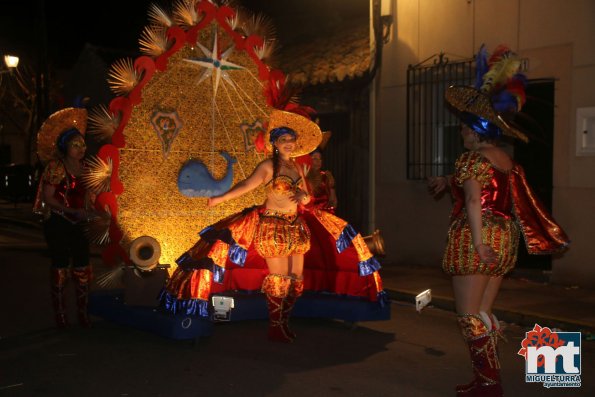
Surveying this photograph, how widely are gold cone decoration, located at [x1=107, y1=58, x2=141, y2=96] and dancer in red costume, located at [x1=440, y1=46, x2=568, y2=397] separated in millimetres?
3184

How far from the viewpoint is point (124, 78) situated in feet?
22.2

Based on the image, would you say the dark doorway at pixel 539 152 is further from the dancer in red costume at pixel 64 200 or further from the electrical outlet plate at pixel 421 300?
the dancer in red costume at pixel 64 200

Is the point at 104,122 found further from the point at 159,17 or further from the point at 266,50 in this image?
the point at 266,50

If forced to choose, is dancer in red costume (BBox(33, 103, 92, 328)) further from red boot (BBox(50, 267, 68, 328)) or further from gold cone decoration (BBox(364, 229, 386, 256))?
gold cone decoration (BBox(364, 229, 386, 256))

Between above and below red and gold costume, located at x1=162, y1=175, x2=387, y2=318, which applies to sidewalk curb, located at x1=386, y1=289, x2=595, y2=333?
below

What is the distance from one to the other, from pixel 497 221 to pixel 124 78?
3743mm

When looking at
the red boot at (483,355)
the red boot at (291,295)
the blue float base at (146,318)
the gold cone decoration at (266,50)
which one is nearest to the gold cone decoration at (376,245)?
the red boot at (291,295)

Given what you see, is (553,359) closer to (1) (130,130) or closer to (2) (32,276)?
(1) (130,130)

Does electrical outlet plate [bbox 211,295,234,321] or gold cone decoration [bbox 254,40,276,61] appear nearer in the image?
electrical outlet plate [bbox 211,295,234,321]

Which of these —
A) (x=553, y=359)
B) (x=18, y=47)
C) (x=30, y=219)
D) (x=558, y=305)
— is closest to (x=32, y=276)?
(x=558, y=305)

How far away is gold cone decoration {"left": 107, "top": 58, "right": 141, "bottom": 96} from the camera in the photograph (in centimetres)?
676

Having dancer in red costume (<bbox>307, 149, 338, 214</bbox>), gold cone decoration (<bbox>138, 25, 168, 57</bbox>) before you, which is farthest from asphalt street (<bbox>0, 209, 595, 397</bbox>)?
gold cone decoration (<bbox>138, 25, 168, 57</bbox>)

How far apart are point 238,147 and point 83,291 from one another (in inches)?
82.3

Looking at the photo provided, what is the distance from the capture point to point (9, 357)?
20.0ft
